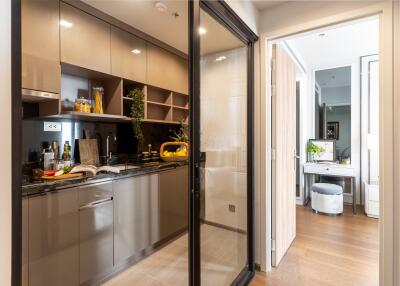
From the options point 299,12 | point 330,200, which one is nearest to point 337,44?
point 299,12

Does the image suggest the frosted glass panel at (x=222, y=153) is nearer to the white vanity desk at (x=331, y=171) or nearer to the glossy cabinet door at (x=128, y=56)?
the glossy cabinet door at (x=128, y=56)

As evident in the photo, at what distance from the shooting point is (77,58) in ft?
6.77

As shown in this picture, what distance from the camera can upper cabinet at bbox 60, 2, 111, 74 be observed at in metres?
1.98

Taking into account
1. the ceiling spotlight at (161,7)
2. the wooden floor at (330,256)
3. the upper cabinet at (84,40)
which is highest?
the ceiling spotlight at (161,7)

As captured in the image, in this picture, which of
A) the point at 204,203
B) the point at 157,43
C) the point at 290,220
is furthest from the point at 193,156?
the point at 157,43

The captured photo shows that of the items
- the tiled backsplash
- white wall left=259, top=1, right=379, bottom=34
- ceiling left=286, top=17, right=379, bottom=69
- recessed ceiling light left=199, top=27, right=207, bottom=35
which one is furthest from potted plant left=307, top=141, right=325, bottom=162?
recessed ceiling light left=199, top=27, right=207, bottom=35

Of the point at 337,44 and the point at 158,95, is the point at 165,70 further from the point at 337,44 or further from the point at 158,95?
the point at 337,44

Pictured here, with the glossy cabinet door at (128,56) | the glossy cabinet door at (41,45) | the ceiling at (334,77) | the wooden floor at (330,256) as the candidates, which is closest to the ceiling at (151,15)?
the glossy cabinet door at (128,56)

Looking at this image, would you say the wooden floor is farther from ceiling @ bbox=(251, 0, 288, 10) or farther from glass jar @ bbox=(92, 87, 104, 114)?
ceiling @ bbox=(251, 0, 288, 10)

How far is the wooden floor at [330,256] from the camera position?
201 cm

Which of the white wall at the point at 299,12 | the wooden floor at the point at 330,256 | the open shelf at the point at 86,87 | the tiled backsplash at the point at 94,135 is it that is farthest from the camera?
the open shelf at the point at 86,87

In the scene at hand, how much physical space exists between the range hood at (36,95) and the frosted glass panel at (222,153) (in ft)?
3.96

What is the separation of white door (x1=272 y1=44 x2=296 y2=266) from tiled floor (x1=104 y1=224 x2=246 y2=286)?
0.47 meters

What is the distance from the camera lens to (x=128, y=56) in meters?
2.60
